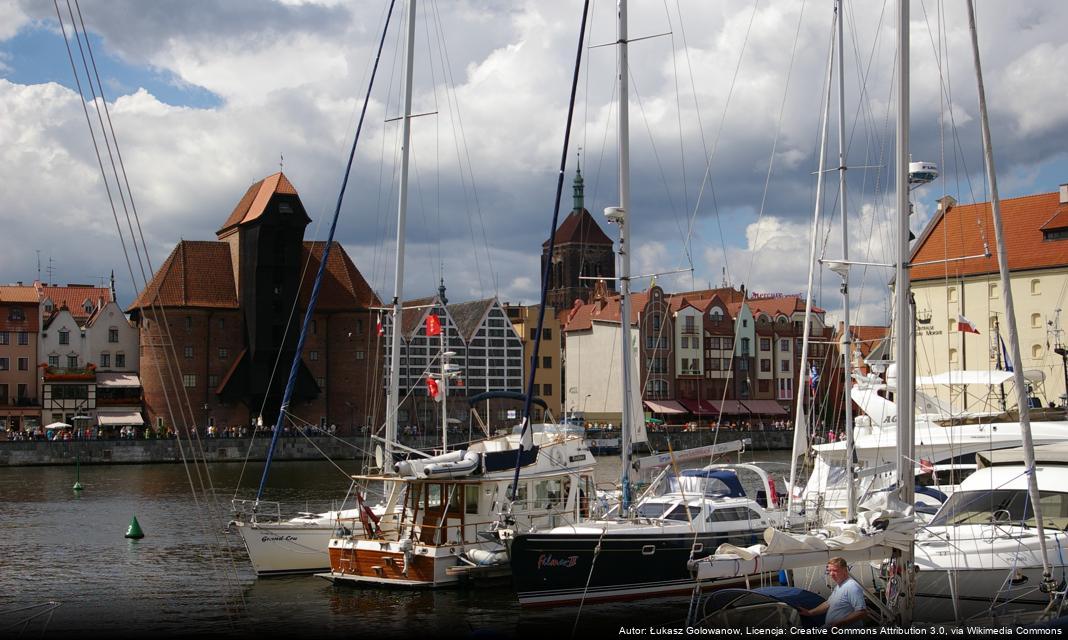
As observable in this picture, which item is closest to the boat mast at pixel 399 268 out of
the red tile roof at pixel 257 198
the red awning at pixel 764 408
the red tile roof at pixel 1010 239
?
the red tile roof at pixel 1010 239

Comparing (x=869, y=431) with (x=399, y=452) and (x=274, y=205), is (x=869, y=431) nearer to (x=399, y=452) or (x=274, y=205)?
(x=399, y=452)

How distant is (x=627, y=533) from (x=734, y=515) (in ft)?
12.3

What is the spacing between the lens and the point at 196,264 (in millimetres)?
101688

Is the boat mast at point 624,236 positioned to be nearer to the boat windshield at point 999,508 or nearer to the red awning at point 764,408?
the boat windshield at point 999,508

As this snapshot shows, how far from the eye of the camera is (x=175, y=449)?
282ft

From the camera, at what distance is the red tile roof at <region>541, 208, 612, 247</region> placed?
164875 mm

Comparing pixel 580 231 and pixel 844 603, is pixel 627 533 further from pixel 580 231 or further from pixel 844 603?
pixel 580 231

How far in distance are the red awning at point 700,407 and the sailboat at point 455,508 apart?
83940 millimetres

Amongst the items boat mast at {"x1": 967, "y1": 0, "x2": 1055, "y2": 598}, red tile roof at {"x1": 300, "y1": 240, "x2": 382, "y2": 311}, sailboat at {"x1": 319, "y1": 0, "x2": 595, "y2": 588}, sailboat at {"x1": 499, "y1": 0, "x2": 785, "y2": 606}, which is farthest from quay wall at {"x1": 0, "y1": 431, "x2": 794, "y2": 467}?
boat mast at {"x1": 967, "y1": 0, "x2": 1055, "y2": 598}

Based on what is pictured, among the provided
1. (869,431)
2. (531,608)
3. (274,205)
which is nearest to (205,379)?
(274,205)

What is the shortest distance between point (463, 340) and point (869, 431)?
76.7 m

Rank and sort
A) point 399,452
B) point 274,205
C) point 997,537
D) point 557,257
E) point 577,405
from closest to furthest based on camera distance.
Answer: point 997,537, point 399,452, point 274,205, point 577,405, point 557,257

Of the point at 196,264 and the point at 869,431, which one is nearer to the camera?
the point at 869,431

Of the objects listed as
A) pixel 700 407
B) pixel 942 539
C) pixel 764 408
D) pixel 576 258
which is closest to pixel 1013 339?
pixel 942 539
